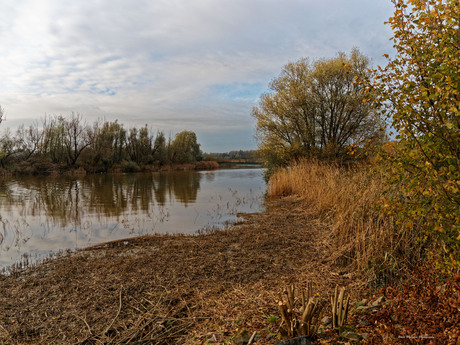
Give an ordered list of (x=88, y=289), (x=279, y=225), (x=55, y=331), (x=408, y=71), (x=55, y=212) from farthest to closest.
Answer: (x=55, y=212)
(x=279, y=225)
(x=88, y=289)
(x=55, y=331)
(x=408, y=71)

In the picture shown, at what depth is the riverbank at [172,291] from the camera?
123 inches

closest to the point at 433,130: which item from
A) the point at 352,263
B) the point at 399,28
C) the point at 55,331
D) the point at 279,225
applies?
the point at 399,28

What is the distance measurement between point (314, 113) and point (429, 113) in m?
A: 19.2

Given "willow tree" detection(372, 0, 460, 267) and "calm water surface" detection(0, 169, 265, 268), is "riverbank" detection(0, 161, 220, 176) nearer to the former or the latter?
"calm water surface" detection(0, 169, 265, 268)

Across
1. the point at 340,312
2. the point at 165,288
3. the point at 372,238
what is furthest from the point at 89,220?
the point at 340,312

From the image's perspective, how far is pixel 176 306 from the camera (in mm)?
3723

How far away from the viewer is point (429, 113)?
2713 millimetres

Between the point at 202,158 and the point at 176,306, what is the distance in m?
60.3

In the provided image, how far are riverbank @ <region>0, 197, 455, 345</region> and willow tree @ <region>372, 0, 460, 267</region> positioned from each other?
108 cm

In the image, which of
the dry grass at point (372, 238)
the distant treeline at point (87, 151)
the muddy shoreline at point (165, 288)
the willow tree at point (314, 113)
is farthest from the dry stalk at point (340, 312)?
the distant treeline at point (87, 151)

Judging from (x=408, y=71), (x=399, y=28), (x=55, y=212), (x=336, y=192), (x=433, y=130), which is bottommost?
(x=55, y=212)

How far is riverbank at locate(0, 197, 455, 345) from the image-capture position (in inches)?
123

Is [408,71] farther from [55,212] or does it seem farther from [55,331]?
[55,212]

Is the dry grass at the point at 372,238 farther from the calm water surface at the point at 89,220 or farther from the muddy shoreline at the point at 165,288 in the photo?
the calm water surface at the point at 89,220
